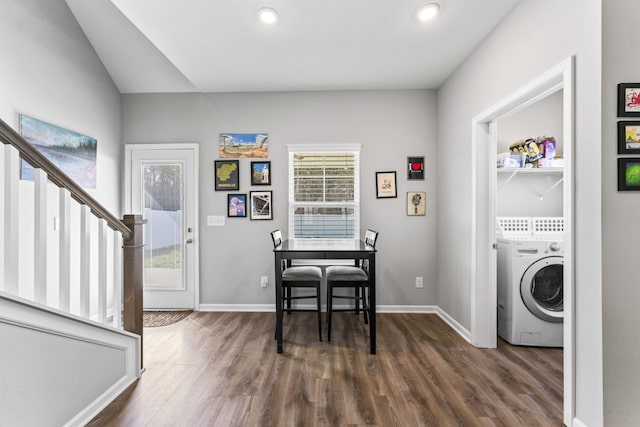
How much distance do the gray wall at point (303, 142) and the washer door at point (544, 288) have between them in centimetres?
110

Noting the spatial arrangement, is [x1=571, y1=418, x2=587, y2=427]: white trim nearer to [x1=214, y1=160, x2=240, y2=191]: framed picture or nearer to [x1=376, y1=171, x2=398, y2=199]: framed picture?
[x1=376, y1=171, x2=398, y2=199]: framed picture

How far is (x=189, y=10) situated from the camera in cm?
218

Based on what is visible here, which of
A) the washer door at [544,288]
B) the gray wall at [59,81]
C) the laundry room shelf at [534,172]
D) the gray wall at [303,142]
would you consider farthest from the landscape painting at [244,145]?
the washer door at [544,288]

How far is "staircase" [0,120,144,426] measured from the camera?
1.29 meters

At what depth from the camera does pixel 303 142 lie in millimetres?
3660

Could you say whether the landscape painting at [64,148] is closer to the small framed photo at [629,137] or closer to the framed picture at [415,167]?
the framed picture at [415,167]

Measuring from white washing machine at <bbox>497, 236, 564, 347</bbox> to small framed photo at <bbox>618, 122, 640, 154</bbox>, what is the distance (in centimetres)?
137

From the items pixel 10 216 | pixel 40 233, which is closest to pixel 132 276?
pixel 40 233

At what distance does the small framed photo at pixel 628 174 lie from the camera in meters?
1.45

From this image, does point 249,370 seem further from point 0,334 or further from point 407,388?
point 0,334

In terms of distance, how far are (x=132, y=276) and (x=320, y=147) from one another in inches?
93.2

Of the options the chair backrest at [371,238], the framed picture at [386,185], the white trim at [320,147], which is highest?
the white trim at [320,147]

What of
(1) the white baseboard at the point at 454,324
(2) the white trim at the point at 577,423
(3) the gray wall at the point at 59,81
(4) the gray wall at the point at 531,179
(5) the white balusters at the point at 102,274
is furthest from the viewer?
(4) the gray wall at the point at 531,179

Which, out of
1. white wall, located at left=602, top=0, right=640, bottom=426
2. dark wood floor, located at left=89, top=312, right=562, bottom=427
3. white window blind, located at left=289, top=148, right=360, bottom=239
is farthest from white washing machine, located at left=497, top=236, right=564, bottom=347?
white window blind, located at left=289, top=148, right=360, bottom=239
